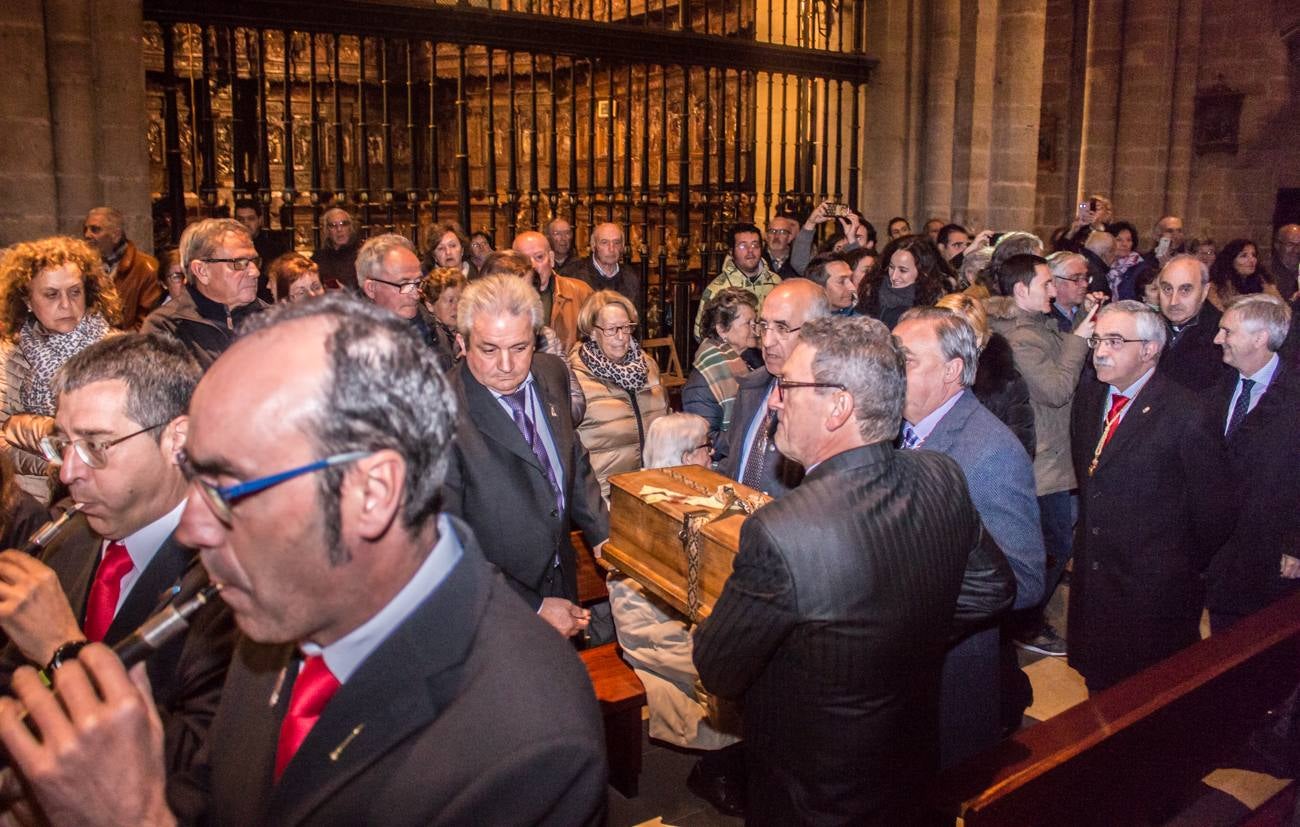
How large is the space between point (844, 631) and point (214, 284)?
3380mm

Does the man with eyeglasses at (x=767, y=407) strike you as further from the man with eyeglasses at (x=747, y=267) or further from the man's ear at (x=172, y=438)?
the man with eyeglasses at (x=747, y=267)

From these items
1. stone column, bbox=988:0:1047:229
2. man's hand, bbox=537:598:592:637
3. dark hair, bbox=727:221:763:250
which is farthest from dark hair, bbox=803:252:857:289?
stone column, bbox=988:0:1047:229

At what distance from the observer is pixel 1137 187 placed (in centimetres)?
1358

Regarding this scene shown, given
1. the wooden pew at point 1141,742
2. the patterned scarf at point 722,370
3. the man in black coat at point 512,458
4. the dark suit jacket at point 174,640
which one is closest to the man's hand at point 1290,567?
the wooden pew at point 1141,742

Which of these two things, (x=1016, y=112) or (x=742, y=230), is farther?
(x=1016, y=112)

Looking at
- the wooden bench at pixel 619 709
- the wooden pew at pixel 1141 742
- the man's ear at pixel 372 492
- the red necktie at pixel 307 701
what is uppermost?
the man's ear at pixel 372 492

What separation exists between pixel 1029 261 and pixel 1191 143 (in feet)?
34.4

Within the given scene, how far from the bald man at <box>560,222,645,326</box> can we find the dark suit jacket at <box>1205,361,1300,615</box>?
14.4 ft

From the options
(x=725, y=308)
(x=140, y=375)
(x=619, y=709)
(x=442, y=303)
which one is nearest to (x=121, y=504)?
(x=140, y=375)

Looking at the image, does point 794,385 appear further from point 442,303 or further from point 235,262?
point 442,303

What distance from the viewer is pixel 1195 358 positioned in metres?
6.07

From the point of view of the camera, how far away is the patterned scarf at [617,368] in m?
4.56

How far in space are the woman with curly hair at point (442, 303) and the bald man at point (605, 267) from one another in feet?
6.93

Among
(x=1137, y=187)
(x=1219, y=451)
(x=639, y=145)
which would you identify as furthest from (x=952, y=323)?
(x=1137, y=187)
